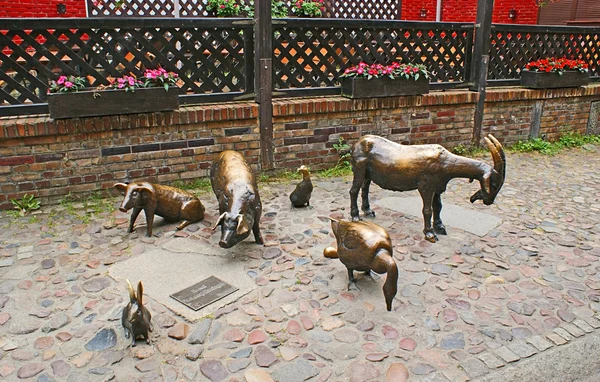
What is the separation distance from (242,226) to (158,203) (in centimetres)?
122

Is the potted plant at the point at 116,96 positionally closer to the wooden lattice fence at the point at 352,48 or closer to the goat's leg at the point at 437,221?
the wooden lattice fence at the point at 352,48

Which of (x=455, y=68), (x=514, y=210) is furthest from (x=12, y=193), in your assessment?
(x=455, y=68)

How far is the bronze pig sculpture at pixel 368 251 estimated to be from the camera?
3.42m

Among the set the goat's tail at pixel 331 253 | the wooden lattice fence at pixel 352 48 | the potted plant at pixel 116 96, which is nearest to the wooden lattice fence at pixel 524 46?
the wooden lattice fence at pixel 352 48

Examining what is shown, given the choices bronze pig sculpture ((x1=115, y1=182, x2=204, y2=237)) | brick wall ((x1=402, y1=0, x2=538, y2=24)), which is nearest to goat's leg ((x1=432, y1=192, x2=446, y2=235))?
bronze pig sculpture ((x1=115, y1=182, x2=204, y2=237))

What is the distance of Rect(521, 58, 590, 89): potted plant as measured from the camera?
8320 millimetres

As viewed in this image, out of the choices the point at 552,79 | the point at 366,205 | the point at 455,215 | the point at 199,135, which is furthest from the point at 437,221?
the point at 552,79

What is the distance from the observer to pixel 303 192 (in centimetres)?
542

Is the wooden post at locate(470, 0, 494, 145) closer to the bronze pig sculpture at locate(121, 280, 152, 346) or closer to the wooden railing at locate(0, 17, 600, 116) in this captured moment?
the wooden railing at locate(0, 17, 600, 116)

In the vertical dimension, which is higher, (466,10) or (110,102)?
(466,10)

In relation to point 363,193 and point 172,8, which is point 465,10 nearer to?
point 172,8

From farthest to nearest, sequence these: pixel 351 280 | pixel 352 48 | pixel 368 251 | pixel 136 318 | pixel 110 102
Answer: pixel 352 48, pixel 110 102, pixel 351 280, pixel 368 251, pixel 136 318

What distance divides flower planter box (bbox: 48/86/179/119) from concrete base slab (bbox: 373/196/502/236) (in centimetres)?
269

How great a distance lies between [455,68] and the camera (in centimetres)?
794
